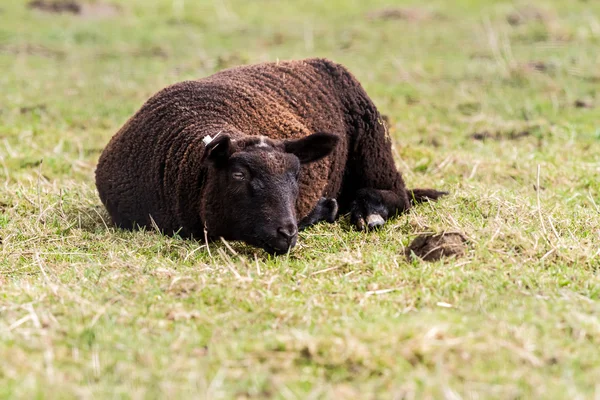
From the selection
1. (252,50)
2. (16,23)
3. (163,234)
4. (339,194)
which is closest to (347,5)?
(252,50)

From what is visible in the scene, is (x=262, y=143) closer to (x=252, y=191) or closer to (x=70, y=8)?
(x=252, y=191)

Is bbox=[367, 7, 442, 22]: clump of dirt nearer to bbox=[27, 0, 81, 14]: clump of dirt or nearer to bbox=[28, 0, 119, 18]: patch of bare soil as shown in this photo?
bbox=[28, 0, 119, 18]: patch of bare soil

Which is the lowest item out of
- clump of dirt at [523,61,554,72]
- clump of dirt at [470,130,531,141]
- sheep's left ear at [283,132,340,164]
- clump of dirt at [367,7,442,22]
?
clump of dirt at [470,130,531,141]

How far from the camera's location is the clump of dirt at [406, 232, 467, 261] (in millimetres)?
5551

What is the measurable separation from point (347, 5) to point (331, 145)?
14287mm

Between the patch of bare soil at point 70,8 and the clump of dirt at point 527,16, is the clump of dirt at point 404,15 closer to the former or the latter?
the clump of dirt at point 527,16

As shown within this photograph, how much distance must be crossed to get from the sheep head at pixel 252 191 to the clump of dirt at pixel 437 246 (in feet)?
2.78

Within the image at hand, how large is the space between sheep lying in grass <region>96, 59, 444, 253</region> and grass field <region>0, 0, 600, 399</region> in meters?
0.24

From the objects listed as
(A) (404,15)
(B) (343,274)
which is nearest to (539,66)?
(A) (404,15)

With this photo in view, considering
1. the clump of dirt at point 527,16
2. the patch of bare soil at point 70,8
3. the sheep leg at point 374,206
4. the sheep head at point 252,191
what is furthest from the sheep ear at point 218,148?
the patch of bare soil at point 70,8

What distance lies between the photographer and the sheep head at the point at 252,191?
577 centimetres

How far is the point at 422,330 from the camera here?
3930mm

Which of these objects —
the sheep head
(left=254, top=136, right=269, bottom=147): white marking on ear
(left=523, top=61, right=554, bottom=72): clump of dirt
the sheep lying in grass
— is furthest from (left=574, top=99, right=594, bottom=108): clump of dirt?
(left=254, top=136, right=269, bottom=147): white marking on ear

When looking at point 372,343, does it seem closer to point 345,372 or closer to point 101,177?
point 345,372
